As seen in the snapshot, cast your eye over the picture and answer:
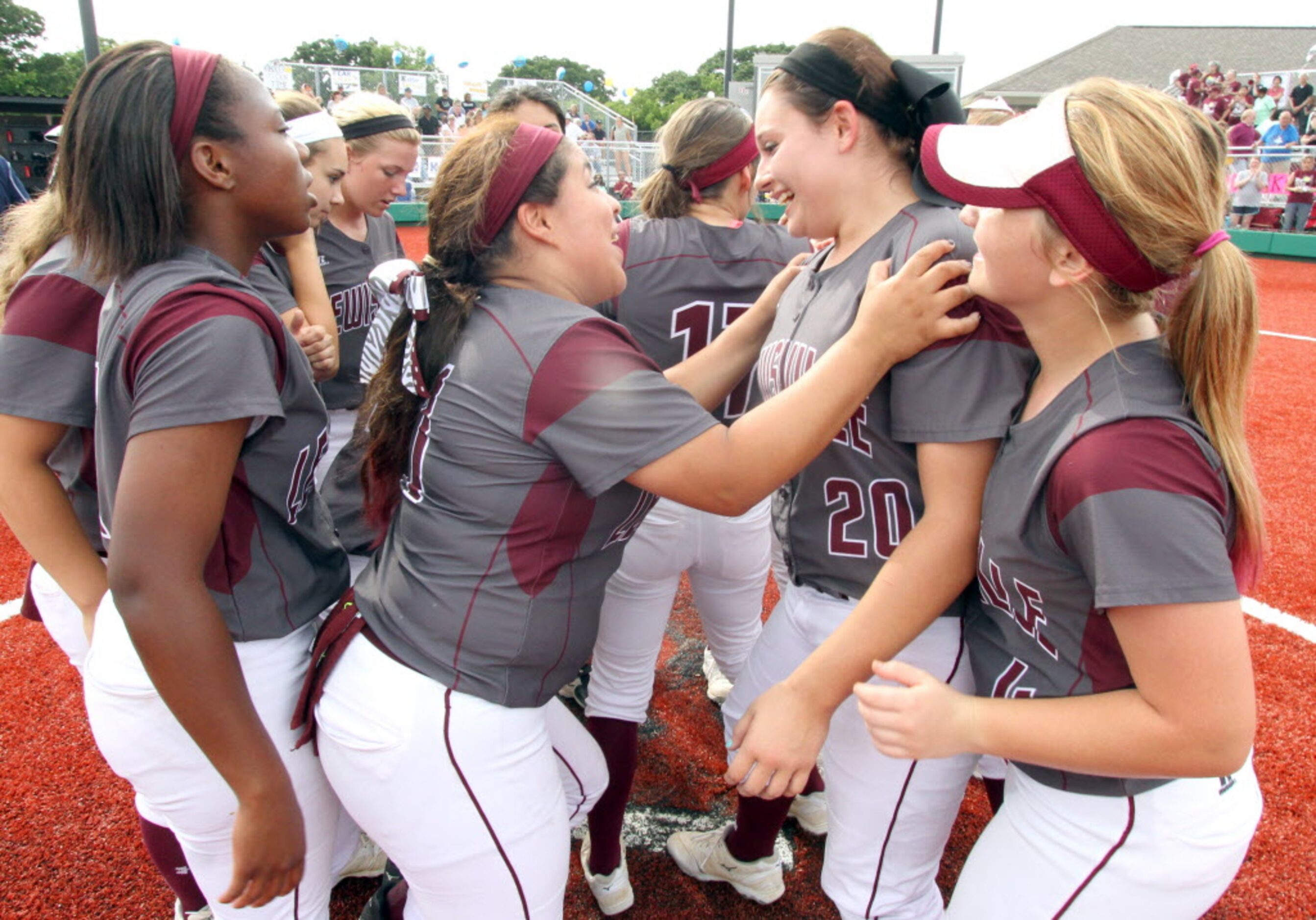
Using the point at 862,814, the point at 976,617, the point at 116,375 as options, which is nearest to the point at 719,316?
the point at 976,617

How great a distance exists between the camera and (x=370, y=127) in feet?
10.2

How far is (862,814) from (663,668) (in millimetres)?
1873

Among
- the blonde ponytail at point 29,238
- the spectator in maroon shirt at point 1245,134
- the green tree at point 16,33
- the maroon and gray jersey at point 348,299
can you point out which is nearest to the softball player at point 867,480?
the blonde ponytail at point 29,238

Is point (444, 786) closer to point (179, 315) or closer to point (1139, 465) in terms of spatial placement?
point (179, 315)

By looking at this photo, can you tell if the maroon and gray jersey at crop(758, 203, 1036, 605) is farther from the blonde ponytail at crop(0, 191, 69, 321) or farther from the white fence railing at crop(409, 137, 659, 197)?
the white fence railing at crop(409, 137, 659, 197)

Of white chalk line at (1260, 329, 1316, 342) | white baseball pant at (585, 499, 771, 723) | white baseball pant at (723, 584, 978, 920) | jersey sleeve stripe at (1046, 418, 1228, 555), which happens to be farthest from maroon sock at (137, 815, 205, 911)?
white chalk line at (1260, 329, 1316, 342)

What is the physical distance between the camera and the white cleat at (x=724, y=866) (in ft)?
7.67

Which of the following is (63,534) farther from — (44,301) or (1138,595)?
(1138,595)

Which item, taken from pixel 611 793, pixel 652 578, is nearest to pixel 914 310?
pixel 652 578

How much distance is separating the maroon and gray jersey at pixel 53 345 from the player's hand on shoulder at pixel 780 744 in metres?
1.38

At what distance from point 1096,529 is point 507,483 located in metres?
0.90

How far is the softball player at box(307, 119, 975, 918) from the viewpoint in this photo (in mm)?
1408

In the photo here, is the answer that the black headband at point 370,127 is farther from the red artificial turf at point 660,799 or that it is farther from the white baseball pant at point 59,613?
the red artificial turf at point 660,799

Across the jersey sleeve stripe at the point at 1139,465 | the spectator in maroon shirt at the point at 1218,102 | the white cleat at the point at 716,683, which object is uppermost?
the jersey sleeve stripe at the point at 1139,465
